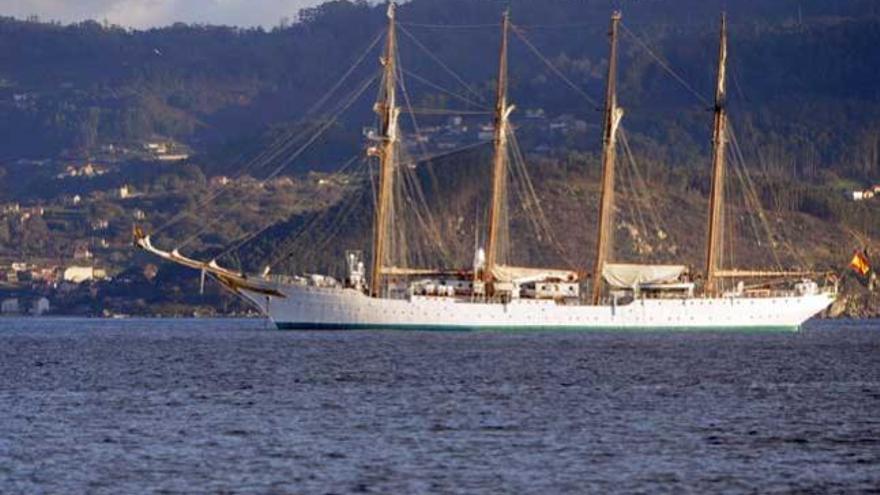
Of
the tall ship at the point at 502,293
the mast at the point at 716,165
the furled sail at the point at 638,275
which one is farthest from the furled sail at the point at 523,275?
the mast at the point at 716,165

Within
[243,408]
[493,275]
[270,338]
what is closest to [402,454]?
[243,408]

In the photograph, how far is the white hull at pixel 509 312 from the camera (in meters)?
147

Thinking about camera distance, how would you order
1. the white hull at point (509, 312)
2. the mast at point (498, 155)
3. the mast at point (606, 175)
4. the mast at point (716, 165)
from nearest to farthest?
the white hull at point (509, 312), the mast at point (498, 155), the mast at point (606, 175), the mast at point (716, 165)

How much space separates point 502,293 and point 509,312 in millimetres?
2555

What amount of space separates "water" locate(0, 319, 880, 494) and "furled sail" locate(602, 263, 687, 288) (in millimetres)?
39687

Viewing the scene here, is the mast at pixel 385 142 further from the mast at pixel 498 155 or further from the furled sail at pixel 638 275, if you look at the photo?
the furled sail at pixel 638 275

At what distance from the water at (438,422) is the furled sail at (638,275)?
3969 cm

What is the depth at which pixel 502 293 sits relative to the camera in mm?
152250

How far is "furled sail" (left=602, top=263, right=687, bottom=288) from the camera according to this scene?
157 meters

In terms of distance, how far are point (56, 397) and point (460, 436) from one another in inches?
812

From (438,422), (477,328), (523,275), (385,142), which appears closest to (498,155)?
(523,275)

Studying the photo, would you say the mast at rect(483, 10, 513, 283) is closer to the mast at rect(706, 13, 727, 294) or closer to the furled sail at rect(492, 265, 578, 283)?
the furled sail at rect(492, 265, 578, 283)

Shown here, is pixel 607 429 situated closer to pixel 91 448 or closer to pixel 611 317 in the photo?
pixel 91 448

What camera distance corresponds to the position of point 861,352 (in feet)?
411
